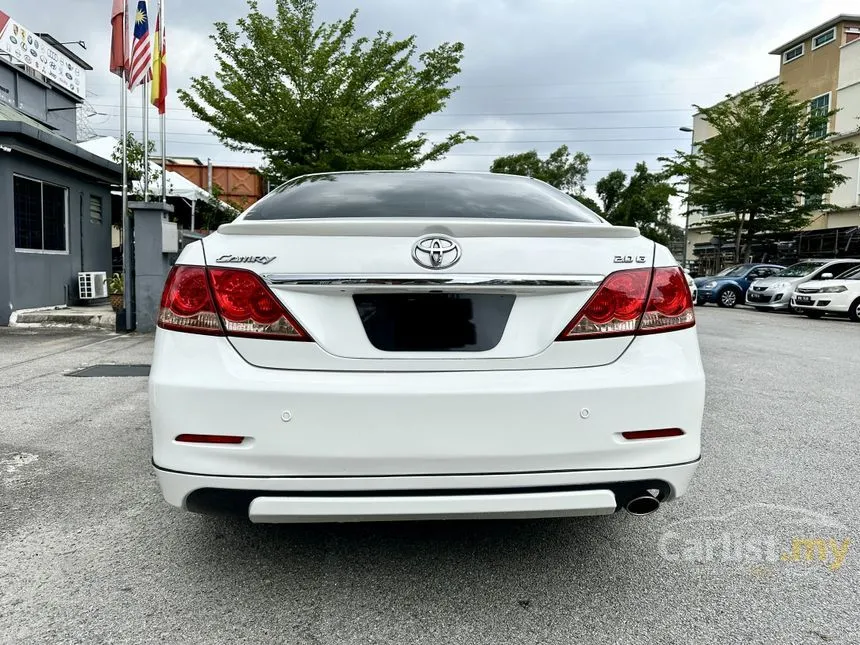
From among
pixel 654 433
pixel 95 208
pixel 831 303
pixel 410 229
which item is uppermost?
pixel 95 208

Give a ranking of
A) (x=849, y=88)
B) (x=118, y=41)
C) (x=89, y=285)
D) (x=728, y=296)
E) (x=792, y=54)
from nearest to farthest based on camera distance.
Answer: (x=118, y=41) → (x=89, y=285) → (x=728, y=296) → (x=849, y=88) → (x=792, y=54)

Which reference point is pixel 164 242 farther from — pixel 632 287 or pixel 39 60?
pixel 39 60

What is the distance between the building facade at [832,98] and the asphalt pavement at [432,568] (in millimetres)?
29621

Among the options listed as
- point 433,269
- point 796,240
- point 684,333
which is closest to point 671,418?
point 684,333

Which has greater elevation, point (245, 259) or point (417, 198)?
point (417, 198)

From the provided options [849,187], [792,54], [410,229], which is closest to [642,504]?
[410,229]

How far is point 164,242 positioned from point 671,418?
28.8ft

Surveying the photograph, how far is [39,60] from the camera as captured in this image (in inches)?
789

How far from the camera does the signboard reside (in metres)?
18.5

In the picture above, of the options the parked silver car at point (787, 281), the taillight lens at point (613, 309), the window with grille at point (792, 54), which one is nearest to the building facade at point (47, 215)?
the taillight lens at point (613, 309)

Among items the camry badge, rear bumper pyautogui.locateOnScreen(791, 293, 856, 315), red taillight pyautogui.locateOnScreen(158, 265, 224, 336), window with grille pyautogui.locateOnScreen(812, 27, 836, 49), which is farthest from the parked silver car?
window with grille pyautogui.locateOnScreen(812, 27, 836, 49)

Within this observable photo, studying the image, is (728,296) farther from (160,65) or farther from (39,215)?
(39,215)

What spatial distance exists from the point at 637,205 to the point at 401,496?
46190 millimetres

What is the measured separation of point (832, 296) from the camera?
51.0ft
